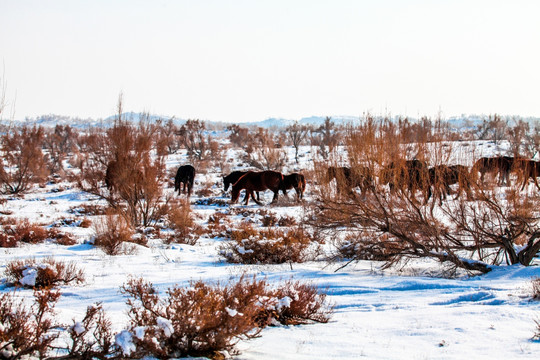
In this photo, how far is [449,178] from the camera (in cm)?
838

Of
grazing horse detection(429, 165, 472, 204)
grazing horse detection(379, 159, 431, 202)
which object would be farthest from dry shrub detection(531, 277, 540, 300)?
grazing horse detection(379, 159, 431, 202)

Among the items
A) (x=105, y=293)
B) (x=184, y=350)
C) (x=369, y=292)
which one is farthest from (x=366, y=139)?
(x=184, y=350)

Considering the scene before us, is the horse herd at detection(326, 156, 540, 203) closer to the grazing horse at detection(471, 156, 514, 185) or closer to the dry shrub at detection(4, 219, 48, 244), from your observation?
the grazing horse at detection(471, 156, 514, 185)

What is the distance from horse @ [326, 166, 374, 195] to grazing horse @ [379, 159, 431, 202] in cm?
25

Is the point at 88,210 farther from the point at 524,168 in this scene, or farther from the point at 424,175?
the point at 524,168

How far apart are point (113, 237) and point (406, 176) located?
673cm

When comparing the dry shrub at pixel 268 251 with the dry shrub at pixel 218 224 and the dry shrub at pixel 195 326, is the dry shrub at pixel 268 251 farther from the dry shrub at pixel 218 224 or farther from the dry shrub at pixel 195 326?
the dry shrub at pixel 195 326

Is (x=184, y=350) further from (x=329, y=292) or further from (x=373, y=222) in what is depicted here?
(x=373, y=222)

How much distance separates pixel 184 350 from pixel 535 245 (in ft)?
23.4

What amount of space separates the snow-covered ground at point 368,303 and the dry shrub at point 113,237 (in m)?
0.27

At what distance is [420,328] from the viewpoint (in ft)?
15.9

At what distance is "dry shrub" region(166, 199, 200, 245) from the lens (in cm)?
1289

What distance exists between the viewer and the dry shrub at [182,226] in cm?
1289

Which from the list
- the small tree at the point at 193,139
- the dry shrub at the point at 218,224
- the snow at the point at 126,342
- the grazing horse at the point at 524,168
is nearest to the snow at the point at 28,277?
the snow at the point at 126,342
